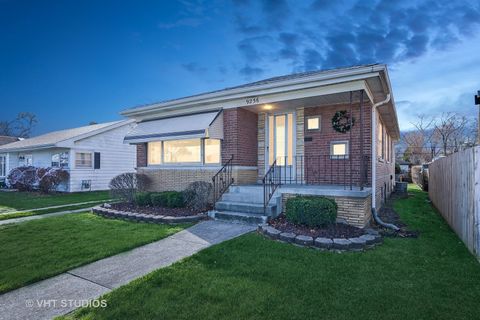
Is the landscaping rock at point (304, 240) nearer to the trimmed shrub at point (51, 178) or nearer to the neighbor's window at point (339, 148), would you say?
the neighbor's window at point (339, 148)

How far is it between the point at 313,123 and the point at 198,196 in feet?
14.8

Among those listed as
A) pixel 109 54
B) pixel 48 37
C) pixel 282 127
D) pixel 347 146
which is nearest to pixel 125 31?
pixel 109 54

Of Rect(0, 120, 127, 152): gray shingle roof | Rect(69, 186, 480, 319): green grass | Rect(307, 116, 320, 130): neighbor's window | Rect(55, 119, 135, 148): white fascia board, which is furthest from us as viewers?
Rect(0, 120, 127, 152): gray shingle roof

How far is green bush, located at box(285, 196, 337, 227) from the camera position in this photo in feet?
18.8

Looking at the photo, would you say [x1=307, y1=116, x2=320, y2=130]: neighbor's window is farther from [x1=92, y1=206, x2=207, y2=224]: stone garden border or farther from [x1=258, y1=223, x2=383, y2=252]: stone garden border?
[x1=92, y1=206, x2=207, y2=224]: stone garden border

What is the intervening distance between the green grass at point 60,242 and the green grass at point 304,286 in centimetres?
157

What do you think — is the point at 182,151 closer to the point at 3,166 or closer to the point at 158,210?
the point at 158,210

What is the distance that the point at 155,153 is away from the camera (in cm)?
1091

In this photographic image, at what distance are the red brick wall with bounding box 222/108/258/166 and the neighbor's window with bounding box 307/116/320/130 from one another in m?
2.01

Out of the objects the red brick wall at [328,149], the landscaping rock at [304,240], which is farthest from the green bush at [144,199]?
the landscaping rock at [304,240]

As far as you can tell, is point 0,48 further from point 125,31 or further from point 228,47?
point 228,47

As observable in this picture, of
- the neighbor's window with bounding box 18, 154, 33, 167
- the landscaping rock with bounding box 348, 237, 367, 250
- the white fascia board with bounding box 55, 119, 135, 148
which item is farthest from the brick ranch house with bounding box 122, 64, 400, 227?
the neighbor's window with bounding box 18, 154, 33, 167

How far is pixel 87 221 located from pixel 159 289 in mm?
5433

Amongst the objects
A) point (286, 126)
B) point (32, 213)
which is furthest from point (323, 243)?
point (32, 213)
